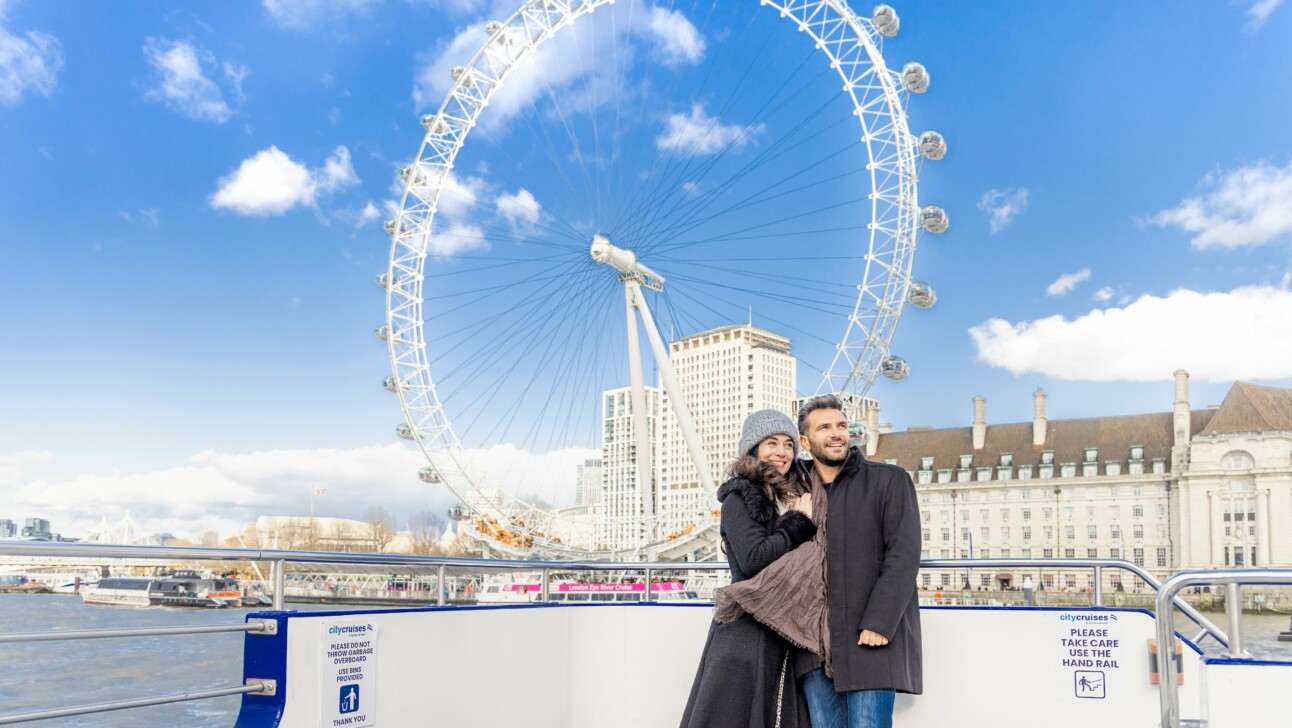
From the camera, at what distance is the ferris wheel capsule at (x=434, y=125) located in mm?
31078

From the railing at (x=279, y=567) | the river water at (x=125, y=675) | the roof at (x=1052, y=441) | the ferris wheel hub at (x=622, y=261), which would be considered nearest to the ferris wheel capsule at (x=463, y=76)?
the ferris wheel hub at (x=622, y=261)

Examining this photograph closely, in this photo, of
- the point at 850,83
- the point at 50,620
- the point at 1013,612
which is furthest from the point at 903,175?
the point at 50,620

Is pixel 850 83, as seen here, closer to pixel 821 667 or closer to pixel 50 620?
pixel 821 667

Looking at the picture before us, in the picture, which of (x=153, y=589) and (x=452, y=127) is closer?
(x=452, y=127)

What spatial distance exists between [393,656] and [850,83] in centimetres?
2366

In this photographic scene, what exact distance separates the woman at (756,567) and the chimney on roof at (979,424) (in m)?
106

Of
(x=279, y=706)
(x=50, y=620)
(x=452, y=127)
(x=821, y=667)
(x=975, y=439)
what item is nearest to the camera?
(x=821, y=667)

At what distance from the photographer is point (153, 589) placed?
63.1m

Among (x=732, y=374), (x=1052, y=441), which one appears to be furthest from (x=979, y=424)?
(x=732, y=374)

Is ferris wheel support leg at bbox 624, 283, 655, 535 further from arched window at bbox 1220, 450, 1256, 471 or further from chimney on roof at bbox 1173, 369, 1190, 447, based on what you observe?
chimney on roof at bbox 1173, 369, 1190, 447

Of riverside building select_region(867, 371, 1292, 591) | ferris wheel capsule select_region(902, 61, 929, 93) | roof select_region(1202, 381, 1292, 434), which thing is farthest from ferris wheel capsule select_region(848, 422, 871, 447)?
roof select_region(1202, 381, 1292, 434)

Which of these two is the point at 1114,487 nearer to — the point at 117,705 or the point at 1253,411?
the point at 1253,411

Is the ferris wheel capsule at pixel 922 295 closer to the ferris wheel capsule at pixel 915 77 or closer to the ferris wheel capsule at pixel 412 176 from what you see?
the ferris wheel capsule at pixel 915 77

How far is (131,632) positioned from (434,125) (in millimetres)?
28201
